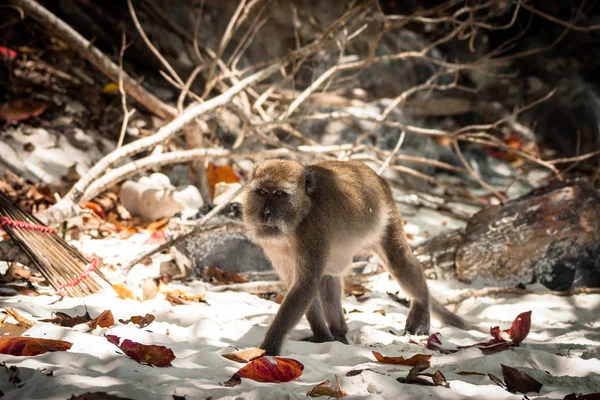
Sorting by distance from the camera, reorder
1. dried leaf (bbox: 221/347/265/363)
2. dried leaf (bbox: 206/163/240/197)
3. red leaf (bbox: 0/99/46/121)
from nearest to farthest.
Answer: dried leaf (bbox: 221/347/265/363)
dried leaf (bbox: 206/163/240/197)
red leaf (bbox: 0/99/46/121)

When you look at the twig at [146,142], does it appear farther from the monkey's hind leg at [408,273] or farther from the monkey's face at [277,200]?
the monkey's hind leg at [408,273]

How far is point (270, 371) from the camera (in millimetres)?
2713

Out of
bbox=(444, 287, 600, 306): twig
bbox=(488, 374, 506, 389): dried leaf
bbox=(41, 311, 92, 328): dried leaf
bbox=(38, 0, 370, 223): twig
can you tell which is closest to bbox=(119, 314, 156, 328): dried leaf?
bbox=(41, 311, 92, 328): dried leaf

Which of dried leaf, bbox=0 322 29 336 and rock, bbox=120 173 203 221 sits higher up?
dried leaf, bbox=0 322 29 336

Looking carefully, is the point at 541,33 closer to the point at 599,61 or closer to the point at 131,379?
the point at 599,61

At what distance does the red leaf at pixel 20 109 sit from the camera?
283 inches

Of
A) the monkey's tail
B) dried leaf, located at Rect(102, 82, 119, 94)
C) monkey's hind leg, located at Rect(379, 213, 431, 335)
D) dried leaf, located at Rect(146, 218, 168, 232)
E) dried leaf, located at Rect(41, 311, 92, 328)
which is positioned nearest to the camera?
dried leaf, located at Rect(41, 311, 92, 328)

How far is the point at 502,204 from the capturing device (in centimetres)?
538

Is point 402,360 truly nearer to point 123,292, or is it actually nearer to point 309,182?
point 309,182

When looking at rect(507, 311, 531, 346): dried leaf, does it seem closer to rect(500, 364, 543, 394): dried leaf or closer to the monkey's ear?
rect(500, 364, 543, 394): dried leaf

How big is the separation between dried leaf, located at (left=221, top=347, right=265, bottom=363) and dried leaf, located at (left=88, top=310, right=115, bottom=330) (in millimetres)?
788

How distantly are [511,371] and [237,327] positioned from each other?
1.73m

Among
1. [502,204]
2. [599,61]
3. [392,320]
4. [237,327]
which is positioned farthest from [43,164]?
[599,61]

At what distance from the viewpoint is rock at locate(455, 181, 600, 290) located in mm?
4957
